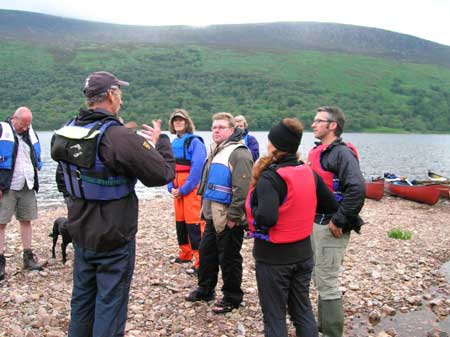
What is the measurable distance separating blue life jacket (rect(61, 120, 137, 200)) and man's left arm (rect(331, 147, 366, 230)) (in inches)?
98.3

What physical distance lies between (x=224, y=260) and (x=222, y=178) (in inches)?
46.0

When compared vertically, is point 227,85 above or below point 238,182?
below

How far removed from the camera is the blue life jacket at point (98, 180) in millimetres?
3639

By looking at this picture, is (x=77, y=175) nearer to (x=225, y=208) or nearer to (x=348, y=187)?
(x=225, y=208)

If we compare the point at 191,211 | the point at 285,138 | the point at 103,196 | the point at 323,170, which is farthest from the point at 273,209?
the point at 191,211

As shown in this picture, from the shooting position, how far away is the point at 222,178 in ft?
19.6

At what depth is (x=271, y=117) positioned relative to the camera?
126 m

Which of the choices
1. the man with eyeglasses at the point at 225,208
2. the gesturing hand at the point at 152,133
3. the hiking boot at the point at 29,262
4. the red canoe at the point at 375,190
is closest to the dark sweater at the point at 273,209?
the gesturing hand at the point at 152,133

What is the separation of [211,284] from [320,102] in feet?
475

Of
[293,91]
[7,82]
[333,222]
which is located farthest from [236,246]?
[293,91]

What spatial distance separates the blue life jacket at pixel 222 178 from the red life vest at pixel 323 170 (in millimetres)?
1144

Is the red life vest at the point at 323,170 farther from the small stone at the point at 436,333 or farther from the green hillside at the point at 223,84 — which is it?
A: the green hillside at the point at 223,84

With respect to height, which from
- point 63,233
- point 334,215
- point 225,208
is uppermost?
point 334,215

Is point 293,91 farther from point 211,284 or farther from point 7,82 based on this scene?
point 211,284
